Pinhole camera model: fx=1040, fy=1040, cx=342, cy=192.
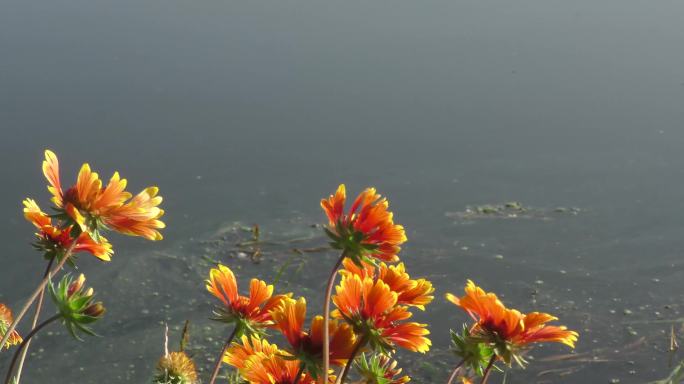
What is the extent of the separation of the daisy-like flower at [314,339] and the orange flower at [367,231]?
7 centimetres

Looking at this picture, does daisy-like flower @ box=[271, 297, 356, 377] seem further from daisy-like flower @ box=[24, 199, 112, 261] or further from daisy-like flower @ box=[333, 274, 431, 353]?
daisy-like flower @ box=[24, 199, 112, 261]

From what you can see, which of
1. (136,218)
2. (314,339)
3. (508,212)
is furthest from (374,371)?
(508,212)

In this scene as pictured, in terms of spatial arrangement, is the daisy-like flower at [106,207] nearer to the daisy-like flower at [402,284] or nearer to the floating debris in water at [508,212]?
the daisy-like flower at [402,284]

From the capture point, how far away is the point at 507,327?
2.89ft

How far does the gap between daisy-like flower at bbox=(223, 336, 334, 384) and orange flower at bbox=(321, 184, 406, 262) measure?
0.11m

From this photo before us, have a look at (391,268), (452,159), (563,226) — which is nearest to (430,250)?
(563,226)

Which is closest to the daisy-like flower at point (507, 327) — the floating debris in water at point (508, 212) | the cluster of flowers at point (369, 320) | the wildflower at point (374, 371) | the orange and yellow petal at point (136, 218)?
the cluster of flowers at point (369, 320)

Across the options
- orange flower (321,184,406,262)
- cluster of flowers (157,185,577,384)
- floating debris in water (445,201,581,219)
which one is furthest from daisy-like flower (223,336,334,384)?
floating debris in water (445,201,581,219)

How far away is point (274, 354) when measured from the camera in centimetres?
90

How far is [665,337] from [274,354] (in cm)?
180

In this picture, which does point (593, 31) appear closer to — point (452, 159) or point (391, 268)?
point (452, 159)

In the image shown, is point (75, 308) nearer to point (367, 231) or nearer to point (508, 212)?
point (367, 231)

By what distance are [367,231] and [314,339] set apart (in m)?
0.11

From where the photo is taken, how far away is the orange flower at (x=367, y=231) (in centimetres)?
85
